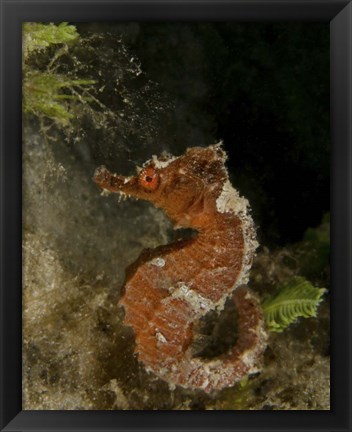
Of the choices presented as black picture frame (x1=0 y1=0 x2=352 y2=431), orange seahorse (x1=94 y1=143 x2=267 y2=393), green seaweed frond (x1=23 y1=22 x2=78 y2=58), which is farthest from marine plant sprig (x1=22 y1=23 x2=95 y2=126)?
orange seahorse (x1=94 y1=143 x2=267 y2=393)

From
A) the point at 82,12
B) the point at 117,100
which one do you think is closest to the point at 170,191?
the point at 117,100

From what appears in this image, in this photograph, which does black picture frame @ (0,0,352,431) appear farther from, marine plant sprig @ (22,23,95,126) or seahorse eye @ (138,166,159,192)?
seahorse eye @ (138,166,159,192)

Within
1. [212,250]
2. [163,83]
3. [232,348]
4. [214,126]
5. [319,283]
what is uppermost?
[163,83]

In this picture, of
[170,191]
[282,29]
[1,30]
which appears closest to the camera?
[1,30]

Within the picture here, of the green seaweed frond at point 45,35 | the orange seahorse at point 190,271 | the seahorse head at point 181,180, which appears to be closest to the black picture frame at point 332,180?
the green seaweed frond at point 45,35

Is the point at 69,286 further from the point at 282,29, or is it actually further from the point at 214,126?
the point at 282,29

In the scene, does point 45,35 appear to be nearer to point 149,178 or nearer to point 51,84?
point 51,84

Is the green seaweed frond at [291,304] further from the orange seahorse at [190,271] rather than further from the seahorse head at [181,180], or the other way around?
the seahorse head at [181,180]
